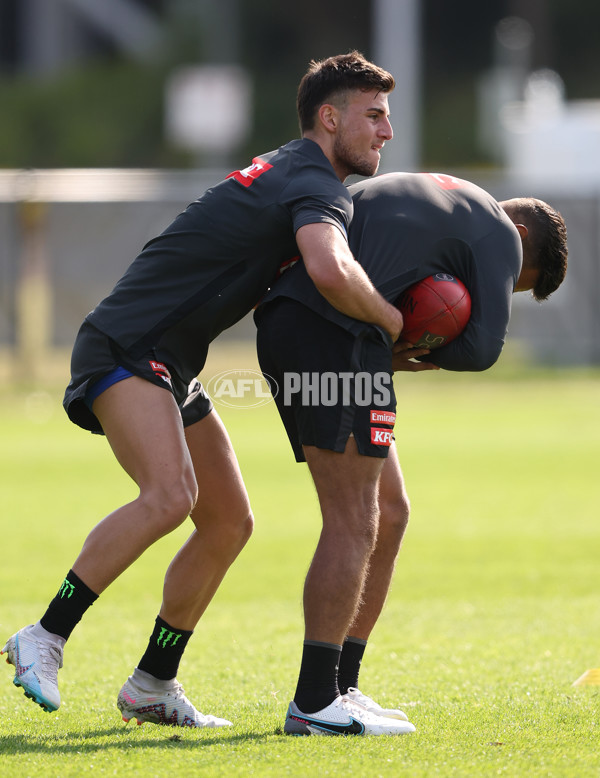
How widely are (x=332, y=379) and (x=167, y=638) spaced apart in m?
1.24

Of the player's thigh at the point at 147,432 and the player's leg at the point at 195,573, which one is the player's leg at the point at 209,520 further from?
the player's thigh at the point at 147,432

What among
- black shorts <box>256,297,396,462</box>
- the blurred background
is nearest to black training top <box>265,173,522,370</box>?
black shorts <box>256,297,396,462</box>

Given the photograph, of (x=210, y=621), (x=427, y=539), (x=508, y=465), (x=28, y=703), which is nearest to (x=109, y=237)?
(x=508, y=465)

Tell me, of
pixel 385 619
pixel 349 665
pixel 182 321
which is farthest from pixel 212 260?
pixel 385 619

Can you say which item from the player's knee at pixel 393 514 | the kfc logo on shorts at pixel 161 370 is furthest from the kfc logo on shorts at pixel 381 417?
the kfc logo on shorts at pixel 161 370

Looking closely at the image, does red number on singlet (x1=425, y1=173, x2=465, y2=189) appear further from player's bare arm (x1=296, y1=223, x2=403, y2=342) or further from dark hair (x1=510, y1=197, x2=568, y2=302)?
player's bare arm (x1=296, y1=223, x2=403, y2=342)

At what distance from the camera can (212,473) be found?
5008mm

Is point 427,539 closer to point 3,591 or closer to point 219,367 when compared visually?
point 3,591

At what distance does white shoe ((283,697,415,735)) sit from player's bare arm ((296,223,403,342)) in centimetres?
142

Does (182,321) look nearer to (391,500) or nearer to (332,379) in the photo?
(332,379)

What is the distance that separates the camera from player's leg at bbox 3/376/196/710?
178 inches

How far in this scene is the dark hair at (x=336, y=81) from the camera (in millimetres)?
4734

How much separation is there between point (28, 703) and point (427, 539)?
490cm

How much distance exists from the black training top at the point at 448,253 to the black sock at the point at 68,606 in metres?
1.27
